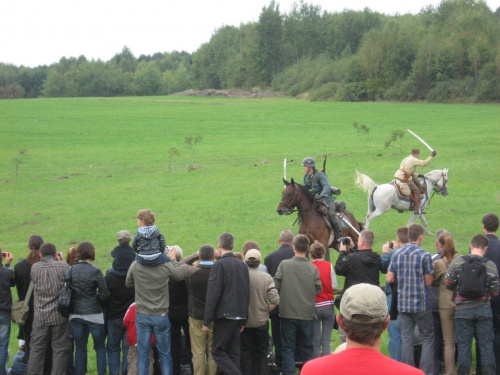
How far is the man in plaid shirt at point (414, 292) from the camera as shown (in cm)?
893

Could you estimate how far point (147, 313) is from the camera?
29.5 ft

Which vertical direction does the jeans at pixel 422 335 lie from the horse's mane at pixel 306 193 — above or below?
below

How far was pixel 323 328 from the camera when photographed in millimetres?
9727

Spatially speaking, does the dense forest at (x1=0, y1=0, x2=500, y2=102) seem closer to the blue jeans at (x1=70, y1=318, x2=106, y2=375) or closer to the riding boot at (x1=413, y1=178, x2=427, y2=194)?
the riding boot at (x1=413, y1=178, x2=427, y2=194)

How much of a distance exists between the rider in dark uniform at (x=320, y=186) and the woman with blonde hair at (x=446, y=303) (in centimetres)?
625

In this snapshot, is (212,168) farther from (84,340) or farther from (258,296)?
(258,296)

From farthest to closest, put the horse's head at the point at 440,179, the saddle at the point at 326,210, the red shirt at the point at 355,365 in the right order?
the horse's head at the point at 440,179
the saddle at the point at 326,210
the red shirt at the point at 355,365

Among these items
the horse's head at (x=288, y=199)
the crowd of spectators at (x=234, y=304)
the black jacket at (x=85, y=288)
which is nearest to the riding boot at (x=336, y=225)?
the horse's head at (x=288, y=199)

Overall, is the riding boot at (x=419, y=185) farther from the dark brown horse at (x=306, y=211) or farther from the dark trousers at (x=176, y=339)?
the dark trousers at (x=176, y=339)

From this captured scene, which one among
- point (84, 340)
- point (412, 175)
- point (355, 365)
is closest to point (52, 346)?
point (84, 340)

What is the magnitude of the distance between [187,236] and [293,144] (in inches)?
1006

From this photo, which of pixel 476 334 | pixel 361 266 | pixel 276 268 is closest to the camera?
pixel 476 334

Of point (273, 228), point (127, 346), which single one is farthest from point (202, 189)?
point (127, 346)

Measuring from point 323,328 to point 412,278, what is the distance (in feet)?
5.14
